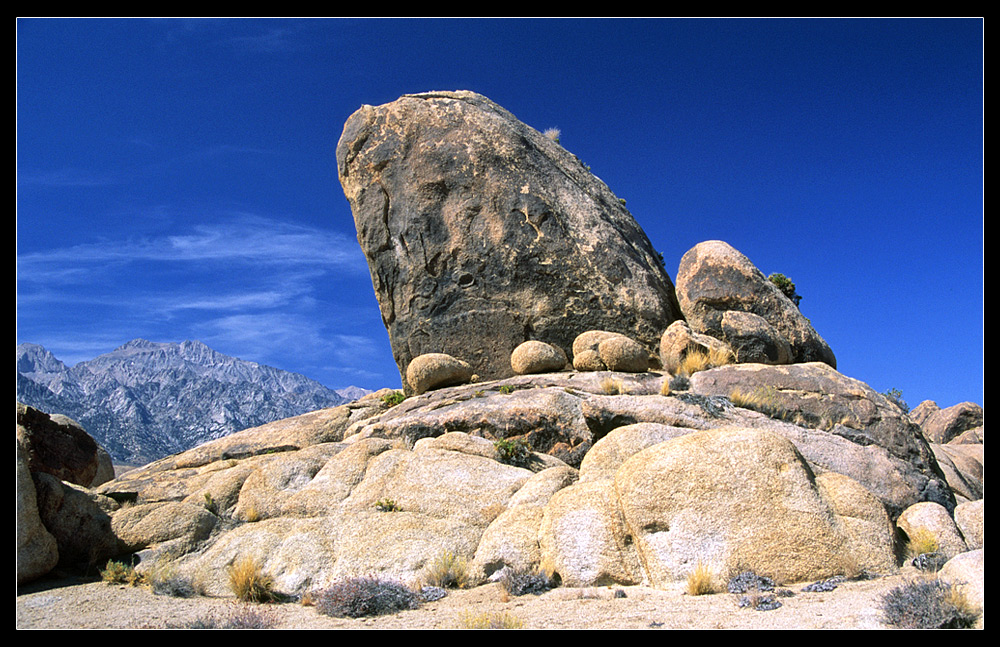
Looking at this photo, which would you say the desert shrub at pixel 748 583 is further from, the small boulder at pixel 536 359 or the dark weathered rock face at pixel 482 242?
the dark weathered rock face at pixel 482 242

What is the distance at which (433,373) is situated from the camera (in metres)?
18.1

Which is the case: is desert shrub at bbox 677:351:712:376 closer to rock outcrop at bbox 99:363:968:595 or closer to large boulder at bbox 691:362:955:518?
large boulder at bbox 691:362:955:518

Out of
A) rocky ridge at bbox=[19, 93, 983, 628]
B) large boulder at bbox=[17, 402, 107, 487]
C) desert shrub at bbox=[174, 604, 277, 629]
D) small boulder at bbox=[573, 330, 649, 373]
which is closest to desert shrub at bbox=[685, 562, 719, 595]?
rocky ridge at bbox=[19, 93, 983, 628]

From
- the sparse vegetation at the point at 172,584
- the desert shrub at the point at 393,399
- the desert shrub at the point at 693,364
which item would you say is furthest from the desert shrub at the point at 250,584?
the desert shrub at the point at 693,364

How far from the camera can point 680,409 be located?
14.1 m

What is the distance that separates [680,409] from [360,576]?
7.42 m

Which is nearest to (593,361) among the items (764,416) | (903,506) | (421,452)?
(764,416)

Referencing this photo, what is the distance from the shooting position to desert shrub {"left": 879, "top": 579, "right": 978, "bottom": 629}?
20.5 ft

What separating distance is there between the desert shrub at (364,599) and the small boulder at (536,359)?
956 cm

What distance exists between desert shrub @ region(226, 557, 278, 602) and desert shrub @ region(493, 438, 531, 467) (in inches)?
190

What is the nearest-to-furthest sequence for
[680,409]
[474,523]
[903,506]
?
1. [474,523]
2. [903,506]
3. [680,409]

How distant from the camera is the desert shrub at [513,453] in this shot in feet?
42.8

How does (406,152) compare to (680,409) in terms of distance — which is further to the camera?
(406,152)

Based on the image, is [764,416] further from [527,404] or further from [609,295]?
[609,295]
